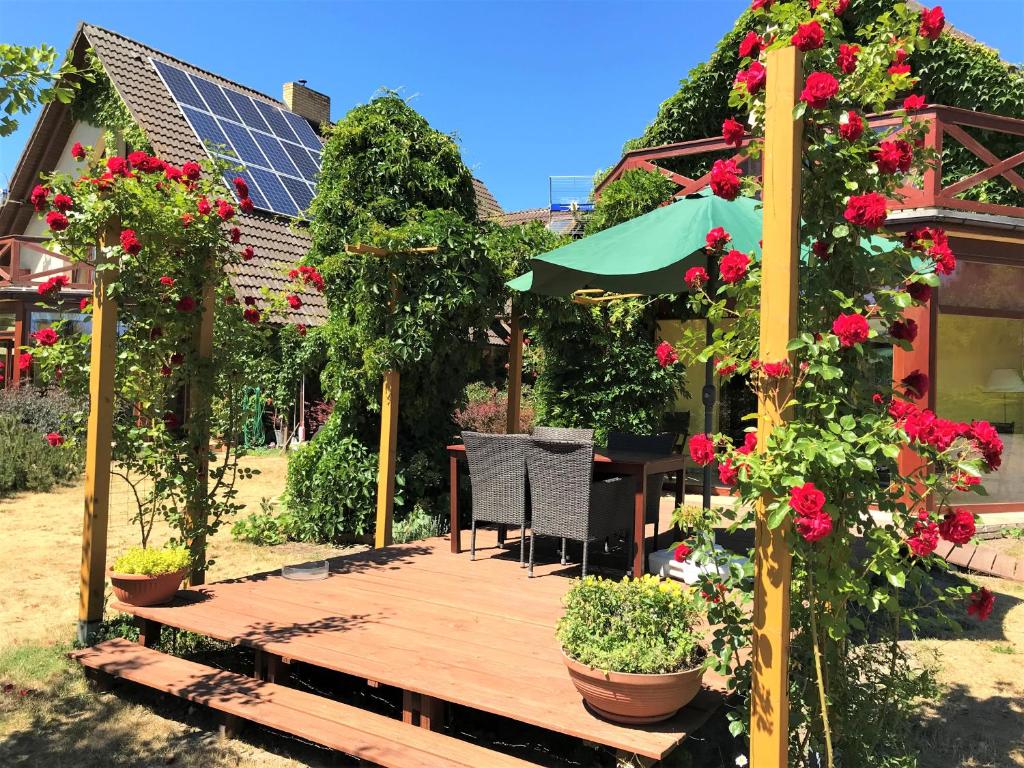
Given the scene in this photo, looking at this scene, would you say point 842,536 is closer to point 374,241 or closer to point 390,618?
point 390,618

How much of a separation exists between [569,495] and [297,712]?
6.38 ft

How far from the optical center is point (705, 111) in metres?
12.5

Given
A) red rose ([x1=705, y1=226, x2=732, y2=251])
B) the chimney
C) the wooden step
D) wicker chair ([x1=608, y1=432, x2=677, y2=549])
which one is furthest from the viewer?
the chimney

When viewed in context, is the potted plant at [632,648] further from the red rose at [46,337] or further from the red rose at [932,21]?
the red rose at [46,337]

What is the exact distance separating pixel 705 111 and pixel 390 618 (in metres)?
11.0

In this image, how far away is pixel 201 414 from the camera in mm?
4680

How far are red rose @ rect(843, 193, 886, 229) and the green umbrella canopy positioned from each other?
166cm

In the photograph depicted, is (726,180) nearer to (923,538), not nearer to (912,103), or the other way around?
(912,103)

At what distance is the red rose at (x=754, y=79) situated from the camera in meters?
2.37

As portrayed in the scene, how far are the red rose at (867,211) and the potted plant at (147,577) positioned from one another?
382 centimetres

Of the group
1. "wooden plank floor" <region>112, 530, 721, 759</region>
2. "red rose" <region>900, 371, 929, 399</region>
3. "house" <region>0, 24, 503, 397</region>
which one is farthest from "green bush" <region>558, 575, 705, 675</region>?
"house" <region>0, 24, 503, 397</region>

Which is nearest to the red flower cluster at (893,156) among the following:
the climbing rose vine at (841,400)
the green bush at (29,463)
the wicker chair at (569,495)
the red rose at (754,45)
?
the climbing rose vine at (841,400)

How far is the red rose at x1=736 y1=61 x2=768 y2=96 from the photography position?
237cm

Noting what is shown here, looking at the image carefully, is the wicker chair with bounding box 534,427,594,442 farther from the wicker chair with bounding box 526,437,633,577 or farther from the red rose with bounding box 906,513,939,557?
the red rose with bounding box 906,513,939,557
